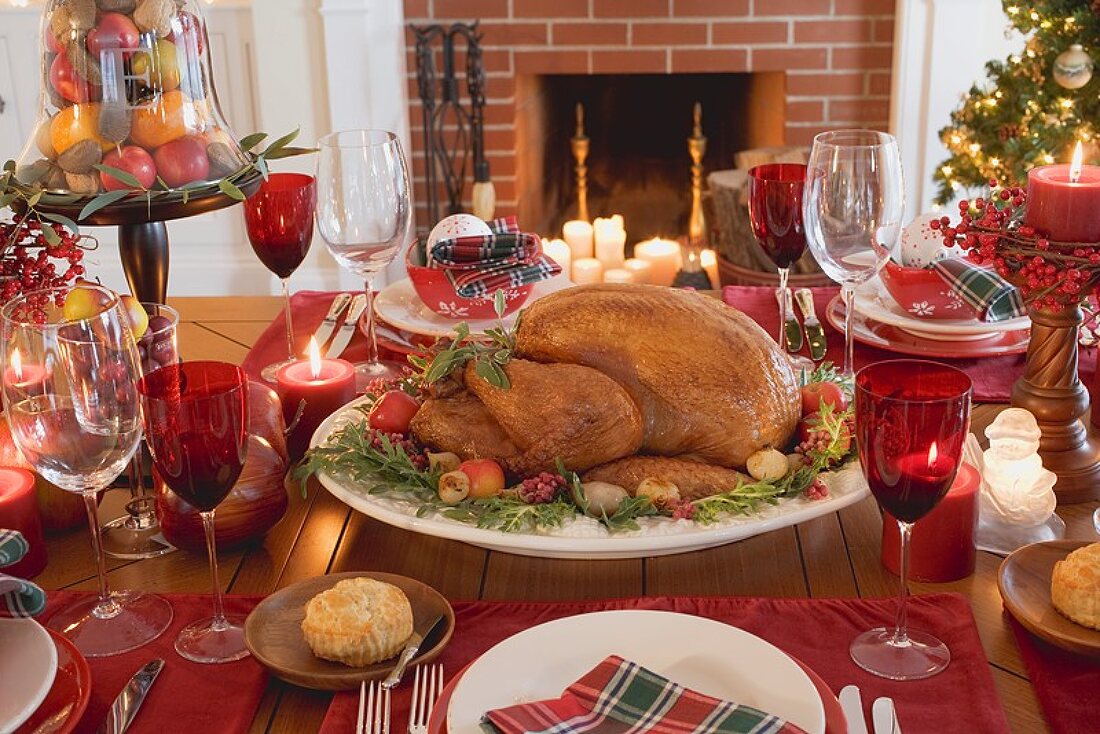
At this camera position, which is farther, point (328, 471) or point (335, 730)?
point (328, 471)

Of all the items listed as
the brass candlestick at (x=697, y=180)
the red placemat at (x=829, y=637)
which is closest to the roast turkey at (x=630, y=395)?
the red placemat at (x=829, y=637)

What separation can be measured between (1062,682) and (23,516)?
0.82 m

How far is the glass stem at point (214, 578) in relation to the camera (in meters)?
0.96

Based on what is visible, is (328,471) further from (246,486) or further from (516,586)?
(516,586)

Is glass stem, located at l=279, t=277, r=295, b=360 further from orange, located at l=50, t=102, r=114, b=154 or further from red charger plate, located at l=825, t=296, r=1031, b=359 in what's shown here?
red charger plate, located at l=825, t=296, r=1031, b=359

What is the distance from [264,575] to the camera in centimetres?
109

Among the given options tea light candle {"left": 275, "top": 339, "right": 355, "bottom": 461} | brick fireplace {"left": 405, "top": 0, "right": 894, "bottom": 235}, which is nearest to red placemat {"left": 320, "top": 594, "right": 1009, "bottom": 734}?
tea light candle {"left": 275, "top": 339, "right": 355, "bottom": 461}

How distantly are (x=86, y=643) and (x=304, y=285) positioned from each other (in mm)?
2537

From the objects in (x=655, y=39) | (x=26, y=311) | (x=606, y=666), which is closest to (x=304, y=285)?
(x=655, y=39)

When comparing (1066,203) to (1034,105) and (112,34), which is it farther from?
(1034,105)

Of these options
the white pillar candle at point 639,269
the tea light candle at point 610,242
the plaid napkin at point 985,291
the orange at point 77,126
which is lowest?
the white pillar candle at point 639,269

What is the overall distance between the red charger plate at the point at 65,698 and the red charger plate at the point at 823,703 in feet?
0.77

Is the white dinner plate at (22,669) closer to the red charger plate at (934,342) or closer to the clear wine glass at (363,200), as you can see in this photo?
the clear wine glass at (363,200)

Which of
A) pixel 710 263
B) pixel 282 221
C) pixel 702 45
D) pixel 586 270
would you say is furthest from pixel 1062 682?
pixel 702 45
